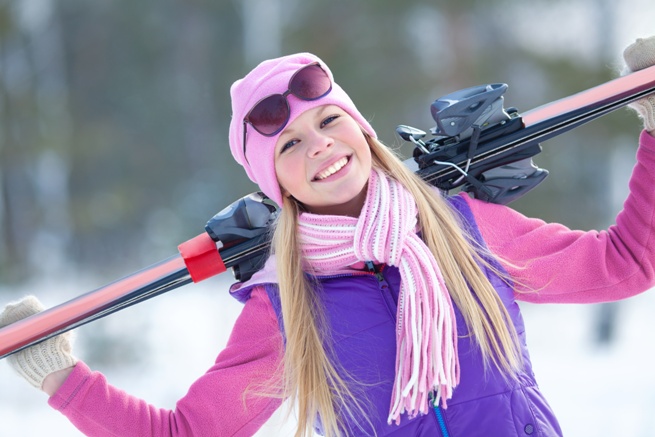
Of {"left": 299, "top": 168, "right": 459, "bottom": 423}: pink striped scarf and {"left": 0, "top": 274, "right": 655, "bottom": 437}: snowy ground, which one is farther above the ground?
{"left": 299, "top": 168, "right": 459, "bottom": 423}: pink striped scarf

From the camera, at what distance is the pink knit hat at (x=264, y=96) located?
6.07 feet

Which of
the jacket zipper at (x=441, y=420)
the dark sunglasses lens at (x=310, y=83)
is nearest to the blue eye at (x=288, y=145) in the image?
the dark sunglasses lens at (x=310, y=83)

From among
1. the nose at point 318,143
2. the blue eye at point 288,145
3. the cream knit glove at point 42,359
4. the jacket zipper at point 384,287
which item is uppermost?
the blue eye at point 288,145

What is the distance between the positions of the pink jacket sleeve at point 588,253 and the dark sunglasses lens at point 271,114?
53cm

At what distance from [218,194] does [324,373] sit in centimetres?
827

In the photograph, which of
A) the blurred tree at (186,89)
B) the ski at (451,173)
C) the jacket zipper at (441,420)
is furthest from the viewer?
the blurred tree at (186,89)

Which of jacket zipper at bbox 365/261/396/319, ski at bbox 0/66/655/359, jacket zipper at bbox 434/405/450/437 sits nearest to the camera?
jacket zipper at bbox 434/405/450/437

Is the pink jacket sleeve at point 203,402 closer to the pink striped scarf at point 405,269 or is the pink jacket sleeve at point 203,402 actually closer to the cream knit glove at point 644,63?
the pink striped scarf at point 405,269

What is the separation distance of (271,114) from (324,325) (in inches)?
19.5

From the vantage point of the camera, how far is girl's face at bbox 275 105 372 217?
183cm

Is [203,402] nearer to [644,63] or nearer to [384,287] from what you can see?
[384,287]

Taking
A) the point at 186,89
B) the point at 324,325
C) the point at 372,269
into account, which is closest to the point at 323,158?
the point at 372,269

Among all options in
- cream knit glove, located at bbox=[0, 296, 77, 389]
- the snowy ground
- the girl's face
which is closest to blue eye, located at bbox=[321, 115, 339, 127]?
the girl's face

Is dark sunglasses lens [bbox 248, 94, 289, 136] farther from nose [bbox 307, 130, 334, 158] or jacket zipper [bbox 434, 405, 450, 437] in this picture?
jacket zipper [bbox 434, 405, 450, 437]
